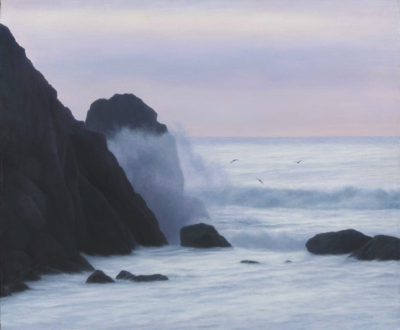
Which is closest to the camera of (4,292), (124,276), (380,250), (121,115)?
(4,292)

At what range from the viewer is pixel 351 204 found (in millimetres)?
30094

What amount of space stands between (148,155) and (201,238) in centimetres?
827

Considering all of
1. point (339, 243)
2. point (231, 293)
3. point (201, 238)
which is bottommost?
point (231, 293)

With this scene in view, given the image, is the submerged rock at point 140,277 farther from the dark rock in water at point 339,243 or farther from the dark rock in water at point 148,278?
A: the dark rock in water at point 339,243

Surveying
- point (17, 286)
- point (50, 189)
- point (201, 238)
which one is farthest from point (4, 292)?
point (201, 238)

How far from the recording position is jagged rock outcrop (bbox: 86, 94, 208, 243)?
20.5 metres

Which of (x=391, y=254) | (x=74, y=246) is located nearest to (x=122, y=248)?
(x=74, y=246)

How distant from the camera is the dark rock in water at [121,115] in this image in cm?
2367

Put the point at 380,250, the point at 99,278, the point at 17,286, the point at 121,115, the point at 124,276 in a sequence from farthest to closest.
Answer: the point at 121,115, the point at 380,250, the point at 124,276, the point at 99,278, the point at 17,286

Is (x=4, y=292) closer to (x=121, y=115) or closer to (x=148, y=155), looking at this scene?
(x=148, y=155)

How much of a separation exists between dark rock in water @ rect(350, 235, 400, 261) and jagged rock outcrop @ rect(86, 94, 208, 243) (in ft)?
23.6

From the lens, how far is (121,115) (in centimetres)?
2409

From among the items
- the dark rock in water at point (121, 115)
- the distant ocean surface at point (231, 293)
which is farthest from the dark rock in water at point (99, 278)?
the dark rock in water at point (121, 115)

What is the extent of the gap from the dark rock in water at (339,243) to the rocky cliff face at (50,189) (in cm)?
412
